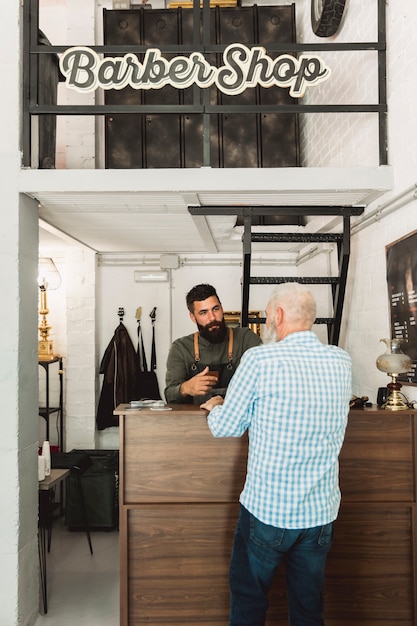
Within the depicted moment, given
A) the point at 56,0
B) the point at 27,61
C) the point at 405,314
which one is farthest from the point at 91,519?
the point at 56,0

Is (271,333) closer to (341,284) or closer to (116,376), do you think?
(341,284)

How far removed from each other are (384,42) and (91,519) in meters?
4.41

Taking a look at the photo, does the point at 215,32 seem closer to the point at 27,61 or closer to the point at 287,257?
the point at 287,257

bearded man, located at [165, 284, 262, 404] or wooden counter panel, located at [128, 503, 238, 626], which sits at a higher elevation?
bearded man, located at [165, 284, 262, 404]

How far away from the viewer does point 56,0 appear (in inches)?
232

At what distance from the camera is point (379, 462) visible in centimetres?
294

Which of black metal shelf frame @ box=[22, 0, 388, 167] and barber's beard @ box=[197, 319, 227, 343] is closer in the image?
black metal shelf frame @ box=[22, 0, 388, 167]

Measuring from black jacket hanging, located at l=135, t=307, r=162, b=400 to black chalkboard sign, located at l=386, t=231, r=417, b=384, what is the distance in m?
3.13

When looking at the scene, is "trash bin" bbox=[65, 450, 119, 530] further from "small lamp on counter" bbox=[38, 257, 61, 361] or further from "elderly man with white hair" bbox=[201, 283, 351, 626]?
"elderly man with white hair" bbox=[201, 283, 351, 626]

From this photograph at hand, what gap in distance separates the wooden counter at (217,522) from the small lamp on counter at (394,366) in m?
0.07

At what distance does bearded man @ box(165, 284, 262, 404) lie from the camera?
3.71 metres

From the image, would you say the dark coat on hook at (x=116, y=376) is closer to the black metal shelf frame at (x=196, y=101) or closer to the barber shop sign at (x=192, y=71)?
the black metal shelf frame at (x=196, y=101)

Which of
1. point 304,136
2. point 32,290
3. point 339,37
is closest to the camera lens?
point 32,290

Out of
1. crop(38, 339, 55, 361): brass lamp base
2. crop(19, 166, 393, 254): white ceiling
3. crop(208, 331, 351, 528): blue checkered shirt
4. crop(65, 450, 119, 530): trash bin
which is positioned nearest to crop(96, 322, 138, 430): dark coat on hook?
crop(38, 339, 55, 361): brass lamp base
